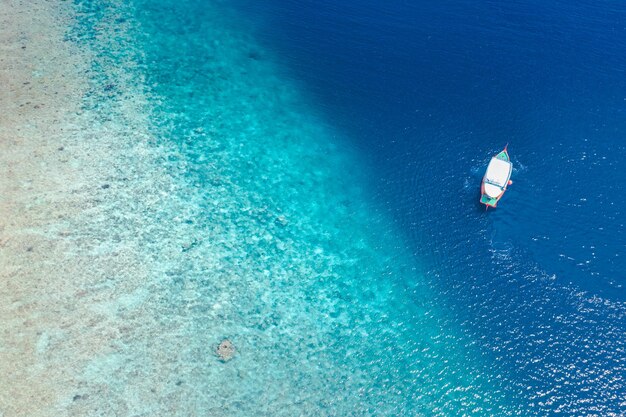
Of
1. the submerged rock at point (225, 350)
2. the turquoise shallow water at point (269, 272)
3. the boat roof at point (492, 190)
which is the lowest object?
the submerged rock at point (225, 350)

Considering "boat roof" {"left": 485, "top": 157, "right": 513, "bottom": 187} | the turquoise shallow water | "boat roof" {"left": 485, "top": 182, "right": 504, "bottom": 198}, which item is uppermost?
"boat roof" {"left": 485, "top": 157, "right": 513, "bottom": 187}

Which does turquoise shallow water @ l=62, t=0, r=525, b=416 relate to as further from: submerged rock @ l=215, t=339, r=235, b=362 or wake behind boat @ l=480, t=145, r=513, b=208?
wake behind boat @ l=480, t=145, r=513, b=208

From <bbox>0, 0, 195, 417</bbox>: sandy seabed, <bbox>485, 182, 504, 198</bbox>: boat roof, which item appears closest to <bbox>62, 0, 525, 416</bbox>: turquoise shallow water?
<bbox>0, 0, 195, 417</bbox>: sandy seabed

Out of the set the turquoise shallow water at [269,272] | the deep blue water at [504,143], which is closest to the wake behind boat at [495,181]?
the deep blue water at [504,143]

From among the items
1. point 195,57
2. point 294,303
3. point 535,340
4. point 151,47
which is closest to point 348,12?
point 195,57

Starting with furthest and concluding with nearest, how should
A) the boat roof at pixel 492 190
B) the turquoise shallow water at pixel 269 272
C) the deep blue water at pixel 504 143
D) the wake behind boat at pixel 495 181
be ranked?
the wake behind boat at pixel 495 181
the boat roof at pixel 492 190
the deep blue water at pixel 504 143
the turquoise shallow water at pixel 269 272

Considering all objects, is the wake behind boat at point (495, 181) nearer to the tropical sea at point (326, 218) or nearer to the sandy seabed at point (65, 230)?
the tropical sea at point (326, 218)

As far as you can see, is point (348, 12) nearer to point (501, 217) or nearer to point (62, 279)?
point (501, 217)
